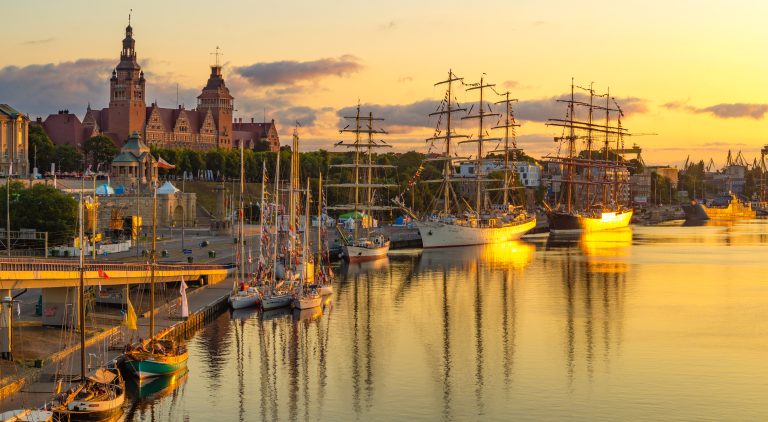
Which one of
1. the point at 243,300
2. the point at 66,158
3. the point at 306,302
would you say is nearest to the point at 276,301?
the point at 306,302

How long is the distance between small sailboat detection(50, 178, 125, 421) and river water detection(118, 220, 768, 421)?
5.22 ft

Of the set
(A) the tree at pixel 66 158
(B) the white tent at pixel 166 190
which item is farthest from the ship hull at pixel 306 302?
(A) the tree at pixel 66 158

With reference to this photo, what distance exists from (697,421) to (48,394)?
90.2 feet

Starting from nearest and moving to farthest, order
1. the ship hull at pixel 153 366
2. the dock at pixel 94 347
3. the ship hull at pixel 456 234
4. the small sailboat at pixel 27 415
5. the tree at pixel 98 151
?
1. the small sailboat at pixel 27 415
2. the dock at pixel 94 347
3. the ship hull at pixel 153 366
4. the ship hull at pixel 456 234
5. the tree at pixel 98 151

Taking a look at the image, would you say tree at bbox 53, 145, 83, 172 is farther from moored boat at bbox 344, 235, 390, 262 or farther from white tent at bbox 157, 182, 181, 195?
moored boat at bbox 344, 235, 390, 262

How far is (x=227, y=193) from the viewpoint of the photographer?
178250 millimetres

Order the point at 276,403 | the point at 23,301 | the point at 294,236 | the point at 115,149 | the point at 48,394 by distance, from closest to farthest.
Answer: the point at 48,394 < the point at 276,403 < the point at 23,301 < the point at 294,236 < the point at 115,149

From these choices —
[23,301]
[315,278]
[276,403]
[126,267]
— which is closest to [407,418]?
[276,403]

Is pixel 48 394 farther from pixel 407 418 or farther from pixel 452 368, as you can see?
pixel 452 368

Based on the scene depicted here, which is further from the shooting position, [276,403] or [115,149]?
[115,149]

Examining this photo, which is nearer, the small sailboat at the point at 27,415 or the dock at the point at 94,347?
the small sailboat at the point at 27,415

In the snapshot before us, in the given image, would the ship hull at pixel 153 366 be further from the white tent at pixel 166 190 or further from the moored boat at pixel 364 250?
the white tent at pixel 166 190

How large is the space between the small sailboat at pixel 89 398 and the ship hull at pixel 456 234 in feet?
335

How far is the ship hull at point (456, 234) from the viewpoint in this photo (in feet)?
481
